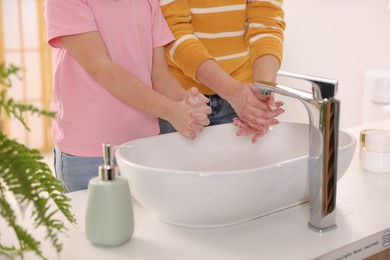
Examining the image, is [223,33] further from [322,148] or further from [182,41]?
[322,148]

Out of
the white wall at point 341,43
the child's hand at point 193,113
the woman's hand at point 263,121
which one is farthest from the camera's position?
the white wall at point 341,43

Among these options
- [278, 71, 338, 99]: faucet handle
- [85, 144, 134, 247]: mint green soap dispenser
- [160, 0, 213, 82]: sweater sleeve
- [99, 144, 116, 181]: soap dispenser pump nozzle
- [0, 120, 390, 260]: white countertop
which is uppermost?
[160, 0, 213, 82]: sweater sleeve

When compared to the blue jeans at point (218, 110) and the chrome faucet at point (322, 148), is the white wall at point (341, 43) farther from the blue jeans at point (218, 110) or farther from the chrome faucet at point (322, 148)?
the chrome faucet at point (322, 148)

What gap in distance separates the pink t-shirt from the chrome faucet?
0.45m

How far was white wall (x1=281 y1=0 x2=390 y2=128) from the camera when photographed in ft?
9.73

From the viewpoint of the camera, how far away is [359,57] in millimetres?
3062

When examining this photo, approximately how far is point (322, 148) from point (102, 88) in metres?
0.57

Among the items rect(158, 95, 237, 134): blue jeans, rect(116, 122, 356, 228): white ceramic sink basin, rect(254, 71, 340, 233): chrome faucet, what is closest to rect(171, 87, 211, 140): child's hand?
rect(116, 122, 356, 228): white ceramic sink basin

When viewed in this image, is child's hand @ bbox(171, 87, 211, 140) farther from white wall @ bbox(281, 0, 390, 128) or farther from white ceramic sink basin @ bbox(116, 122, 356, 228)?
white wall @ bbox(281, 0, 390, 128)

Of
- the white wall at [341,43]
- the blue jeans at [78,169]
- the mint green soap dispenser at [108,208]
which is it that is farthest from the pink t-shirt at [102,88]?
the white wall at [341,43]

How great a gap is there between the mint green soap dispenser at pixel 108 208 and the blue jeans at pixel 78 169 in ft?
1.48

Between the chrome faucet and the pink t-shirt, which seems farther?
the pink t-shirt

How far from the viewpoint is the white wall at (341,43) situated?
297cm

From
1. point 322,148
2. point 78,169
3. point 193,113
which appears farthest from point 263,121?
point 78,169
